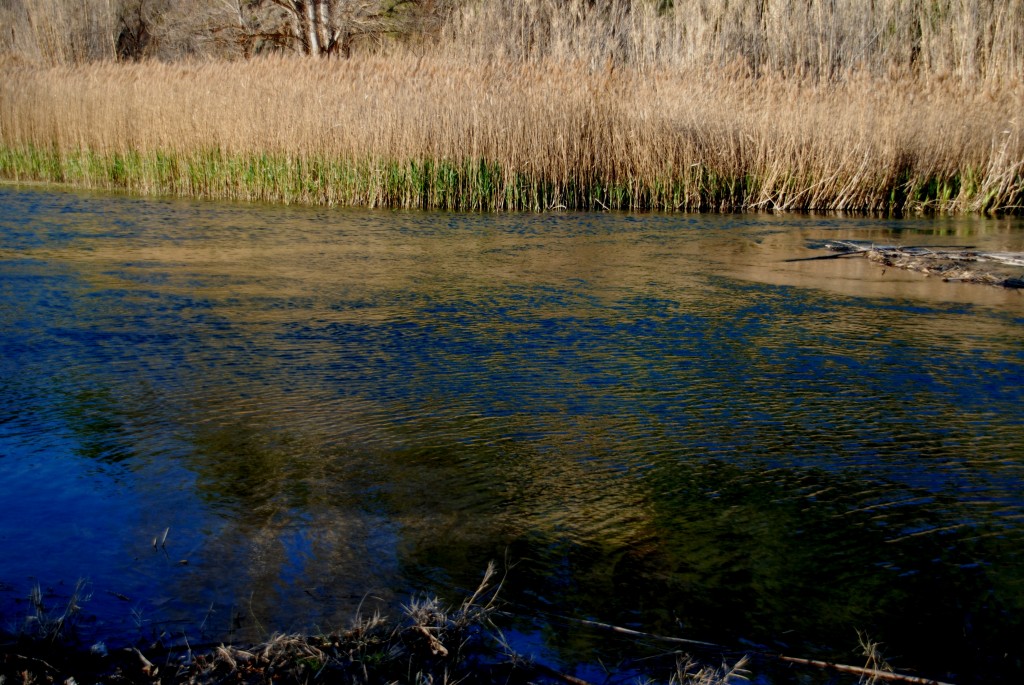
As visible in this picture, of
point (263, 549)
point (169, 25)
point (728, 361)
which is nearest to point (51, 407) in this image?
point (263, 549)

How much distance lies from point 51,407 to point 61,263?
324cm

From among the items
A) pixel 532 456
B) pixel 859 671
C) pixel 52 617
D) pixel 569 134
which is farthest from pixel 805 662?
pixel 569 134

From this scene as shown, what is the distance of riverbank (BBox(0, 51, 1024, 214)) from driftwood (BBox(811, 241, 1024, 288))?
9.84ft

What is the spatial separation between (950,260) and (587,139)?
4.35 m

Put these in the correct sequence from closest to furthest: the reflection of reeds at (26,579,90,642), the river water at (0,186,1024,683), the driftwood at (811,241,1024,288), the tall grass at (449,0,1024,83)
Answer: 1. the reflection of reeds at (26,579,90,642)
2. the river water at (0,186,1024,683)
3. the driftwood at (811,241,1024,288)
4. the tall grass at (449,0,1024,83)

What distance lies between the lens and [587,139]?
33.0ft

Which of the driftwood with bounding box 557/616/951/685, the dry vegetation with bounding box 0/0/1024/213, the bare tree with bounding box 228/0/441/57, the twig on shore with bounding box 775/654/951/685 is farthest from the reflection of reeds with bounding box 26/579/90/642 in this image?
the bare tree with bounding box 228/0/441/57

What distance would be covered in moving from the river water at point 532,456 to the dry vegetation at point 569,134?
13.9 ft

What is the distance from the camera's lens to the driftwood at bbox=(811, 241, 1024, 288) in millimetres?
6250

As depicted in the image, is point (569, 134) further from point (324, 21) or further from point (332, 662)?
point (324, 21)

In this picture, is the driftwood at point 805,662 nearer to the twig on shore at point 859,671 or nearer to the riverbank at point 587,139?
the twig on shore at point 859,671

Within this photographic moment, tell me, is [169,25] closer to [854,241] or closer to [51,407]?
[854,241]

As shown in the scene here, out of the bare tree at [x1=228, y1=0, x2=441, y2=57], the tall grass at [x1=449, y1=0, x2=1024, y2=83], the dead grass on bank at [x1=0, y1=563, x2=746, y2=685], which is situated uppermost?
the bare tree at [x1=228, y1=0, x2=441, y2=57]

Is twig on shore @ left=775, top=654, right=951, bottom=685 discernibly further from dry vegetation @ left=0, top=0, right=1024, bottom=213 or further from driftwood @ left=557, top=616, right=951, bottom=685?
dry vegetation @ left=0, top=0, right=1024, bottom=213
